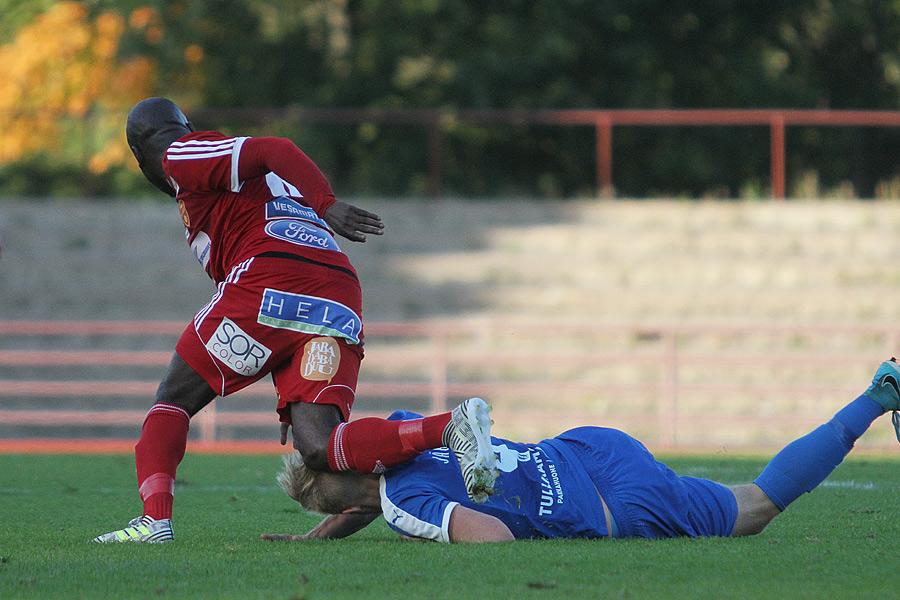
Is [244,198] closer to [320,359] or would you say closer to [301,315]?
[301,315]

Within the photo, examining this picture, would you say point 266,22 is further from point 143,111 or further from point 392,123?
point 143,111

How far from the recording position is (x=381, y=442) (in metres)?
4.26

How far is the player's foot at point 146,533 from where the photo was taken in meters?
4.59

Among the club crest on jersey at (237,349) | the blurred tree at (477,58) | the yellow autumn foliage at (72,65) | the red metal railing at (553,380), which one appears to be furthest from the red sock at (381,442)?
the yellow autumn foliage at (72,65)

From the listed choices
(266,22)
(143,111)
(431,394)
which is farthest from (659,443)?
(266,22)

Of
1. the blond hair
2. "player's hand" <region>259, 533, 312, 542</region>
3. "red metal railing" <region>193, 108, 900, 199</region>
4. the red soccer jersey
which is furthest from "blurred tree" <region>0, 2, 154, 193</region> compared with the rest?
the blond hair

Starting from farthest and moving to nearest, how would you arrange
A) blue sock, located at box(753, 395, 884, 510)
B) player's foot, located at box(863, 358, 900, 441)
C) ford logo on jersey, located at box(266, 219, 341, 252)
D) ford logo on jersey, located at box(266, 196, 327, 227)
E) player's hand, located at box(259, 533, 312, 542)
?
ford logo on jersey, located at box(266, 196, 327, 227) < ford logo on jersey, located at box(266, 219, 341, 252) < player's hand, located at box(259, 533, 312, 542) < player's foot, located at box(863, 358, 900, 441) < blue sock, located at box(753, 395, 884, 510)

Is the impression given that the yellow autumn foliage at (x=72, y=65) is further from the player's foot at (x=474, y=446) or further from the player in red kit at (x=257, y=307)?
the player's foot at (x=474, y=446)

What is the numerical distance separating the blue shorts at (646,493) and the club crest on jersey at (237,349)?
1.30 meters

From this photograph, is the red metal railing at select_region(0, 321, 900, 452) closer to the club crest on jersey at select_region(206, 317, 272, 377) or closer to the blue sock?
the club crest on jersey at select_region(206, 317, 272, 377)

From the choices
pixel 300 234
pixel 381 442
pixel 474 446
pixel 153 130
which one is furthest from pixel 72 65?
pixel 474 446

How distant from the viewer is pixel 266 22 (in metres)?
A: 24.9

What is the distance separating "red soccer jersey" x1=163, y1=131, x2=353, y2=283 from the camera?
460 centimetres

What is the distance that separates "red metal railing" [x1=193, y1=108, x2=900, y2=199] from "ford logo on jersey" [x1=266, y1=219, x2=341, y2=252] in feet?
39.6
